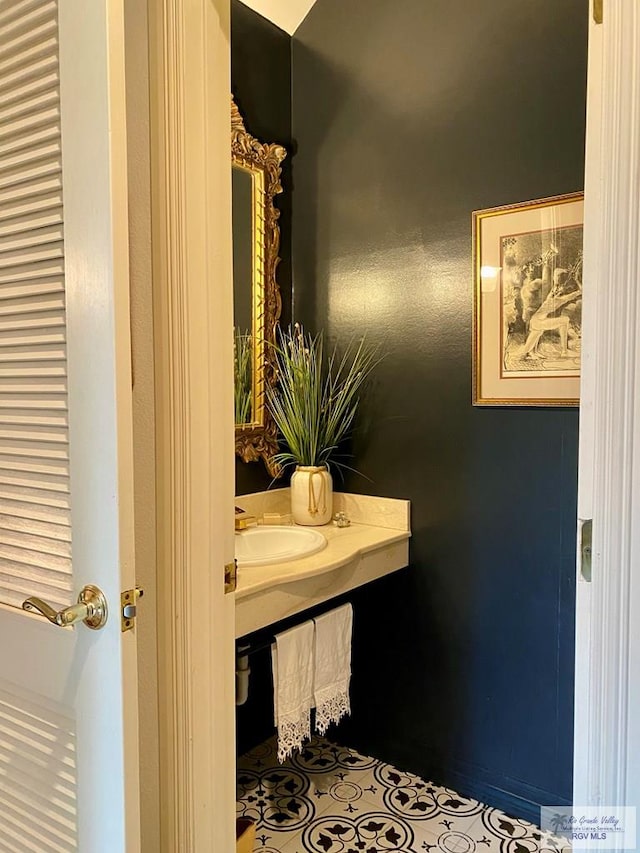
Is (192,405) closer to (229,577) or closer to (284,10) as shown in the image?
(229,577)

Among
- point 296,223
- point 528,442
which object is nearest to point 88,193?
point 528,442

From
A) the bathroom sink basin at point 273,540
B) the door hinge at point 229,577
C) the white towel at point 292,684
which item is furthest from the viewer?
the bathroom sink basin at point 273,540

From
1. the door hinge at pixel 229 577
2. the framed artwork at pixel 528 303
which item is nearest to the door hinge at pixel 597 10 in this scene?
the framed artwork at pixel 528 303

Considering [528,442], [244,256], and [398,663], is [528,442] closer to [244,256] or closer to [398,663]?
[398,663]

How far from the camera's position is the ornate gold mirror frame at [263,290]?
7.66 feet

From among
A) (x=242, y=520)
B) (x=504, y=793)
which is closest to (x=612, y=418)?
(x=242, y=520)

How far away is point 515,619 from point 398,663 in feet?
1.68

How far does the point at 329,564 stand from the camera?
1840 millimetres

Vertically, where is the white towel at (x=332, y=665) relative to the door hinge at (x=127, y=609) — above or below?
below

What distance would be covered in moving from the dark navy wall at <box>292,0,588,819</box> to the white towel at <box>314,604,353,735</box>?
27cm

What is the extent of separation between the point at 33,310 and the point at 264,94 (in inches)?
69.3

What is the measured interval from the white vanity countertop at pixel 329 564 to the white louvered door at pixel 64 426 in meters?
0.62

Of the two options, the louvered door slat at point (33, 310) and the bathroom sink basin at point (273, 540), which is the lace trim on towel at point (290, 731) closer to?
the bathroom sink basin at point (273, 540)

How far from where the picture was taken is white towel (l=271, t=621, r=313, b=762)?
1851 mm
